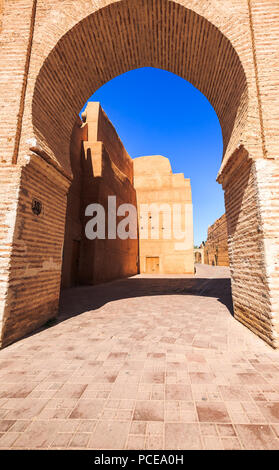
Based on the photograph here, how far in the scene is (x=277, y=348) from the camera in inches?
123

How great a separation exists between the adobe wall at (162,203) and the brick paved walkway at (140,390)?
14.6m

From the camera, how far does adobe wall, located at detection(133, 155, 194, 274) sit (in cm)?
1848

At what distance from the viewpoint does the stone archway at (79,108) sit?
143 inches

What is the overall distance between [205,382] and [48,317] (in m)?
3.63

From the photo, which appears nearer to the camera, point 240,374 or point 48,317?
point 240,374

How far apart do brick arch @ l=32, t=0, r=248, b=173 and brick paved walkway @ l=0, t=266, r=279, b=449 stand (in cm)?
369

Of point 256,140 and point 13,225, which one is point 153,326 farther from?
point 256,140

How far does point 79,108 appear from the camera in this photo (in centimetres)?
585

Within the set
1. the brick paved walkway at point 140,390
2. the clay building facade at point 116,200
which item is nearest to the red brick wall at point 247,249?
the brick paved walkway at point 140,390

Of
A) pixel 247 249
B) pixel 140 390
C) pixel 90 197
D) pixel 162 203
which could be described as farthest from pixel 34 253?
pixel 162 203

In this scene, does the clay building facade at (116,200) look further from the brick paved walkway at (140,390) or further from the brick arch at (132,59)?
the brick paved walkway at (140,390)

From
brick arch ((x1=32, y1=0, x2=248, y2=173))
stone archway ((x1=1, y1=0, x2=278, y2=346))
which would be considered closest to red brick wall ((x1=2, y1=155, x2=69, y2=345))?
stone archway ((x1=1, y1=0, x2=278, y2=346))

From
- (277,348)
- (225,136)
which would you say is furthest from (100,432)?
(225,136)

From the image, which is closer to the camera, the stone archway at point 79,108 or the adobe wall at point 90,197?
the stone archway at point 79,108
